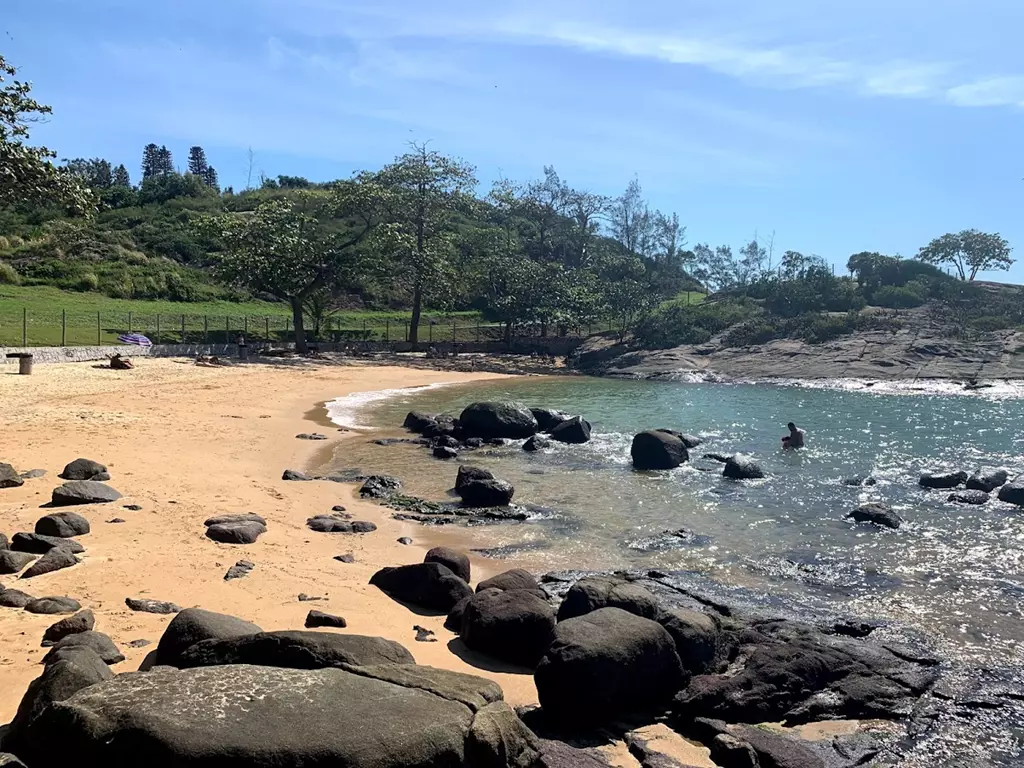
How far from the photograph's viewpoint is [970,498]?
1798 centimetres

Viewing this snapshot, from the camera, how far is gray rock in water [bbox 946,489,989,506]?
58.7ft

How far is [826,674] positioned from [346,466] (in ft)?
46.1

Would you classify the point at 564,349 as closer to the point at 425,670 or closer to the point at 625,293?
the point at 625,293

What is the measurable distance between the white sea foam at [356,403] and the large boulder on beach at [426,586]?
1675 cm

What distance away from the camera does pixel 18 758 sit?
15.8ft

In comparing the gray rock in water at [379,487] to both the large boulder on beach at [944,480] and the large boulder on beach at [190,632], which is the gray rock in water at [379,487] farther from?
the large boulder on beach at [944,480]

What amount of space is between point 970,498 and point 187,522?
1665 centimetres

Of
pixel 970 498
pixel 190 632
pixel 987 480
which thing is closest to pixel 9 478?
pixel 190 632

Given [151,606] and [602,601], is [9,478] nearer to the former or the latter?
[151,606]

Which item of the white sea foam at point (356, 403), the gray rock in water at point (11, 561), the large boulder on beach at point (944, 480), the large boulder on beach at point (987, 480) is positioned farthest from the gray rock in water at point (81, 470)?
the large boulder on beach at point (987, 480)

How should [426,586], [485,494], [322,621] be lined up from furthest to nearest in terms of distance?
[485,494] → [426,586] → [322,621]

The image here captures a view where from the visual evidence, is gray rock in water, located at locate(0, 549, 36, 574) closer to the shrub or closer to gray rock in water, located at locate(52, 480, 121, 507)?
gray rock in water, located at locate(52, 480, 121, 507)

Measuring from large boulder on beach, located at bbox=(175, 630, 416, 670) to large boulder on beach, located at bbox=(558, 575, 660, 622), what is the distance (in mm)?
2979

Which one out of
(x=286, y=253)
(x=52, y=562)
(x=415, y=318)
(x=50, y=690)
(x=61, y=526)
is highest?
(x=286, y=253)
